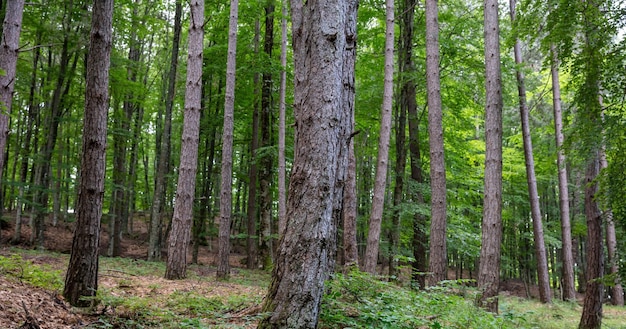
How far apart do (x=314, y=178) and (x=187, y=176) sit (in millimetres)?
6091

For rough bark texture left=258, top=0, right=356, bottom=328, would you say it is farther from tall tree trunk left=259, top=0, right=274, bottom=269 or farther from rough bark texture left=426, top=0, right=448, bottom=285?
tall tree trunk left=259, top=0, right=274, bottom=269

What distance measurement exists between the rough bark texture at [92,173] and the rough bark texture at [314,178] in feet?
7.82

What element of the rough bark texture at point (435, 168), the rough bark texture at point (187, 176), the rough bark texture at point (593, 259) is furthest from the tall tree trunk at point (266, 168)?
the rough bark texture at point (593, 259)

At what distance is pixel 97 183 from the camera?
4766 mm

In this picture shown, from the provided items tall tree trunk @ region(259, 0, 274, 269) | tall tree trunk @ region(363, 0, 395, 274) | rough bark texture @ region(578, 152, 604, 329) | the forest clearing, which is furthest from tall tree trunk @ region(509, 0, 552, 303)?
the forest clearing

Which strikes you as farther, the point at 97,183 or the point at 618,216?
the point at 618,216

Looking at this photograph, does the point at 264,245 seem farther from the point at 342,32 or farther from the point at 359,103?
the point at 342,32

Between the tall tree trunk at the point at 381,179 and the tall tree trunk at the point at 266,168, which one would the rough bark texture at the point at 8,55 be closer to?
the tall tree trunk at the point at 381,179

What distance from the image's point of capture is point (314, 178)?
11.5 ft

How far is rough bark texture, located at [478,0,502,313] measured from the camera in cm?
804

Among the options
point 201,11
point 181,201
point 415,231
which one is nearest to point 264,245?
point 415,231

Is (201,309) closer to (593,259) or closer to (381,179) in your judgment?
(381,179)

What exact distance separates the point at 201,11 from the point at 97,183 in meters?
5.92

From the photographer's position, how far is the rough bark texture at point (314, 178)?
134 inches
